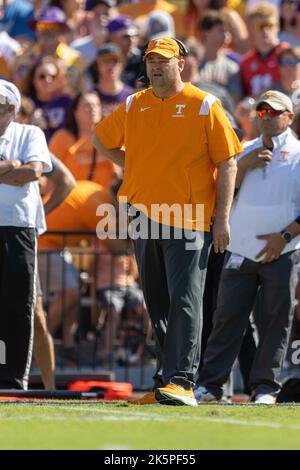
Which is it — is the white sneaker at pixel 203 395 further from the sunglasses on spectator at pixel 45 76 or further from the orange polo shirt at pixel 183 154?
the sunglasses on spectator at pixel 45 76

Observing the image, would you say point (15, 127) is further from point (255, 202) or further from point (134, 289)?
point (134, 289)

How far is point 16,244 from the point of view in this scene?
10.0 m

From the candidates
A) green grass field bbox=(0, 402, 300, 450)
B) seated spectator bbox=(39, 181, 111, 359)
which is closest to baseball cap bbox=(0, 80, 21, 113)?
green grass field bbox=(0, 402, 300, 450)

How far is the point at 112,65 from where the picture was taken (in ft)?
49.5

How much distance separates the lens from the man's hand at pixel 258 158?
1017 centimetres

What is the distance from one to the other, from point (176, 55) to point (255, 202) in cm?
186

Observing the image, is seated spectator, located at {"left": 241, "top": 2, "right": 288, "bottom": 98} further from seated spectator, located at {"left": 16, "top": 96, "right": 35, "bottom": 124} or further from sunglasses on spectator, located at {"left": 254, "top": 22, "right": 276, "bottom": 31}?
seated spectator, located at {"left": 16, "top": 96, "right": 35, "bottom": 124}

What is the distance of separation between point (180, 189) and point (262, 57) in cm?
732

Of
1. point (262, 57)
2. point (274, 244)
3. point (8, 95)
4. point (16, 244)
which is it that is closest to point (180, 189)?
point (274, 244)

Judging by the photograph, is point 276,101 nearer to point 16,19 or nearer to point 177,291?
point 177,291

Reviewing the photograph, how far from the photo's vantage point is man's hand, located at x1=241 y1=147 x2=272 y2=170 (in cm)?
1017

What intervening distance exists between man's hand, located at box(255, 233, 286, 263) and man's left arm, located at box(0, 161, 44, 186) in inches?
71.2

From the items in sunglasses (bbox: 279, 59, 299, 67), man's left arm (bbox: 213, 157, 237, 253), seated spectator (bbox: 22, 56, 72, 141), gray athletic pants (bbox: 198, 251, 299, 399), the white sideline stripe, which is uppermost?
sunglasses (bbox: 279, 59, 299, 67)
